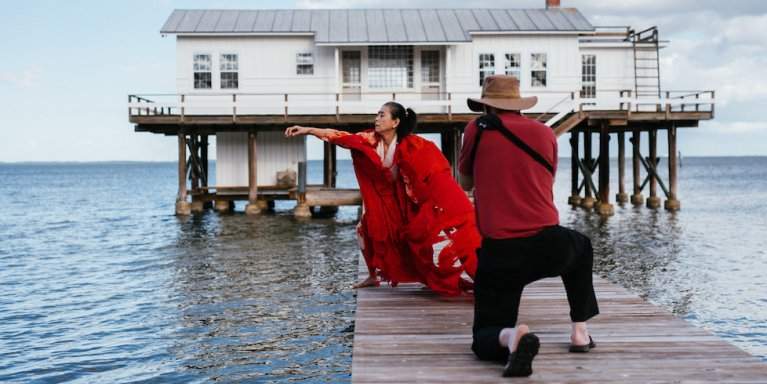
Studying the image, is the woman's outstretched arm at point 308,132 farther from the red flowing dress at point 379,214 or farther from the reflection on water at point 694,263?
the reflection on water at point 694,263

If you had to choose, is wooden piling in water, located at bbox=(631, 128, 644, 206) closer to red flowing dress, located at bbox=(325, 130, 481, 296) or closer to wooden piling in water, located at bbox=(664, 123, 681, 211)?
wooden piling in water, located at bbox=(664, 123, 681, 211)

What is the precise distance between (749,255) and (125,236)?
17037 mm

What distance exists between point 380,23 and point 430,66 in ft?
7.56

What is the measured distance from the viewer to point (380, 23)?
29.8 m

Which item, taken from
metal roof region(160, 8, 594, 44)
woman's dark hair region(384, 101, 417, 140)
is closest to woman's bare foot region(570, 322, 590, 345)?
woman's dark hair region(384, 101, 417, 140)

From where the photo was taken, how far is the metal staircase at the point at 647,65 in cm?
2973

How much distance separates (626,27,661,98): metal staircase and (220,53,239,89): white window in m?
13.1

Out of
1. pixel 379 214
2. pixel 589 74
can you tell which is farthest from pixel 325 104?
pixel 379 214

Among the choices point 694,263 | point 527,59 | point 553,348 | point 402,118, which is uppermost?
point 527,59

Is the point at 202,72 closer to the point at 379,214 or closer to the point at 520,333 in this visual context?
the point at 379,214

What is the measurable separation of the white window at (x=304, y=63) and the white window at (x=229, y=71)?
76.6 inches

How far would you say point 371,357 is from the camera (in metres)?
5.52

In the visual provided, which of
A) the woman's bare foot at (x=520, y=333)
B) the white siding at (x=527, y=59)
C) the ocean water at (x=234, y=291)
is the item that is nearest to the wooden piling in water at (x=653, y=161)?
the ocean water at (x=234, y=291)

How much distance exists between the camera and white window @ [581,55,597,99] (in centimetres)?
2989
